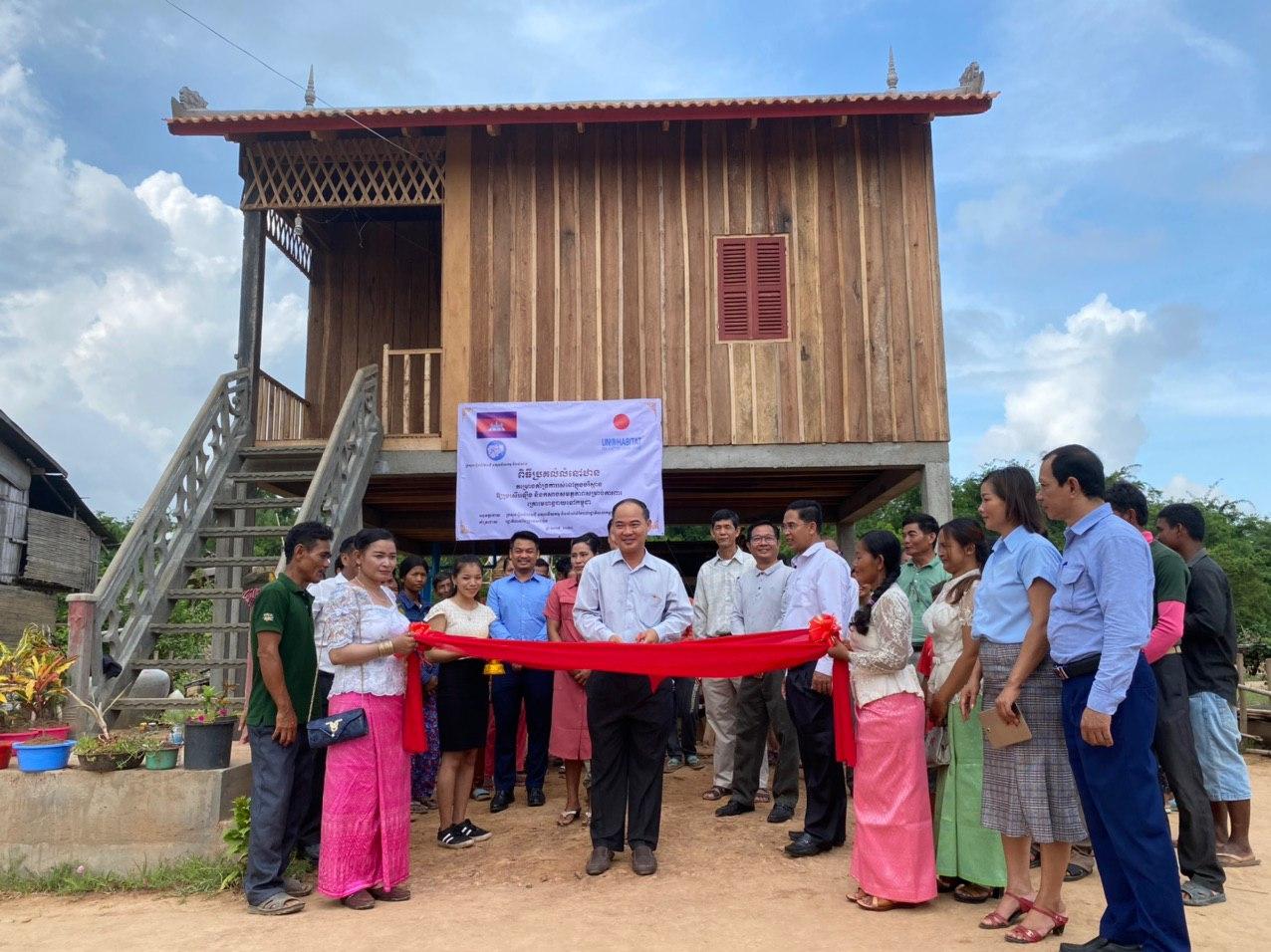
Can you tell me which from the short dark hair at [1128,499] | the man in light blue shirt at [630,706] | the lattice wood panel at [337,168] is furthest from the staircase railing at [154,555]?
the short dark hair at [1128,499]

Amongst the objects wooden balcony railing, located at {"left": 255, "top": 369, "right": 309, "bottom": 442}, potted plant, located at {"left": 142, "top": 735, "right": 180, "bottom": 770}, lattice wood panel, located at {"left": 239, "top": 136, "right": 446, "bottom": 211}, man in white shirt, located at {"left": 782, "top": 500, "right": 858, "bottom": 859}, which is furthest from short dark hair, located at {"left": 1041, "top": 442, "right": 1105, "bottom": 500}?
wooden balcony railing, located at {"left": 255, "top": 369, "right": 309, "bottom": 442}

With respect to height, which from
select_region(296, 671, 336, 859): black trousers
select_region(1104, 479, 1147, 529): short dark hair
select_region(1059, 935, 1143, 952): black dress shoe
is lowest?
select_region(1059, 935, 1143, 952): black dress shoe

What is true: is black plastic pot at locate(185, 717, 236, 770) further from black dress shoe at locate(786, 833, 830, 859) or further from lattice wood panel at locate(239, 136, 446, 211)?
lattice wood panel at locate(239, 136, 446, 211)

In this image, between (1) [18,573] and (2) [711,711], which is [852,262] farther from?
(1) [18,573]

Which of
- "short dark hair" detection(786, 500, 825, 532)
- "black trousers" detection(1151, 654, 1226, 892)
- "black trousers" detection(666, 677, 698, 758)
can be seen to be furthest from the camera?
"black trousers" detection(666, 677, 698, 758)

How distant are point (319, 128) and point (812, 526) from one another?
6192 mm

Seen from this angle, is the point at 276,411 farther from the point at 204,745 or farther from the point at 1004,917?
the point at 1004,917

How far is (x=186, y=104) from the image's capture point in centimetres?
853

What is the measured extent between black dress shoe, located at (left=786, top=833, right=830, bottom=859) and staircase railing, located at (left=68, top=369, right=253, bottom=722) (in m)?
4.46

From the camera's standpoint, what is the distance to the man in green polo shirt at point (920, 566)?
530 cm

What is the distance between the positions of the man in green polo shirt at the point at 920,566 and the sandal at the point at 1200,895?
1.70m

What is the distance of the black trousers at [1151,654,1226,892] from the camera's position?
158 inches

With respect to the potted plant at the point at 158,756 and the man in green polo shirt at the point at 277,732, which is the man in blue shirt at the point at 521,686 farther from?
the potted plant at the point at 158,756

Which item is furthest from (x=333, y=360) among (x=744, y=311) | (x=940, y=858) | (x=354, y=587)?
(x=940, y=858)
